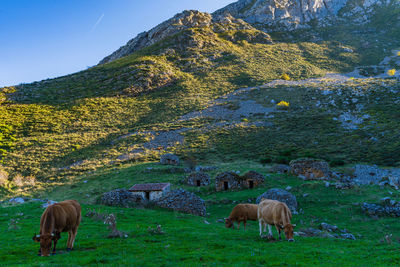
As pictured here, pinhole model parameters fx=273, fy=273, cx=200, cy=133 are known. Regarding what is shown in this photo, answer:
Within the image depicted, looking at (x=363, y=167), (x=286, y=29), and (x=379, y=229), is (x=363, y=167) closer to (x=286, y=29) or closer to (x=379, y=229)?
(x=379, y=229)

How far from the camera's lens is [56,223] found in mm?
11820

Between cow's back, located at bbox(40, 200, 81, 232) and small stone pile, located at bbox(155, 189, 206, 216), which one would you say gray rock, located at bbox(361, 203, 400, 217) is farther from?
cow's back, located at bbox(40, 200, 81, 232)

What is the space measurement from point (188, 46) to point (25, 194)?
4521 inches

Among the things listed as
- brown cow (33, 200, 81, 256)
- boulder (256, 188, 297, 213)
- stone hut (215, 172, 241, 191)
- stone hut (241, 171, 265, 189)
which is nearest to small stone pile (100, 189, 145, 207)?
stone hut (215, 172, 241, 191)

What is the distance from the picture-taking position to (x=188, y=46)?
139 metres

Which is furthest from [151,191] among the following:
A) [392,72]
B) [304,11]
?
[304,11]

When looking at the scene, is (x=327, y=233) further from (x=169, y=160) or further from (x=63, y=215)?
(x=169, y=160)

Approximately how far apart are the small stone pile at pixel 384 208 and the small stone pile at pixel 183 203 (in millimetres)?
14959

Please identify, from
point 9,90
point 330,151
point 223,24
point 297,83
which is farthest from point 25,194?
point 223,24

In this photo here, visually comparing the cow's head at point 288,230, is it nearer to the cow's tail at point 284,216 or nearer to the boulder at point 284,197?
the cow's tail at point 284,216

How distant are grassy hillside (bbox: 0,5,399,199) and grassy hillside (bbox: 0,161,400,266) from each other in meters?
25.5

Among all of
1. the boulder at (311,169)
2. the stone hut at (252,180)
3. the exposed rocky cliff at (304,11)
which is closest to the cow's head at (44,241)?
the stone hut at (252,180)

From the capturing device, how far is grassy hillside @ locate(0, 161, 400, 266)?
11000 mm

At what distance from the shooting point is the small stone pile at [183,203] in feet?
84.1
